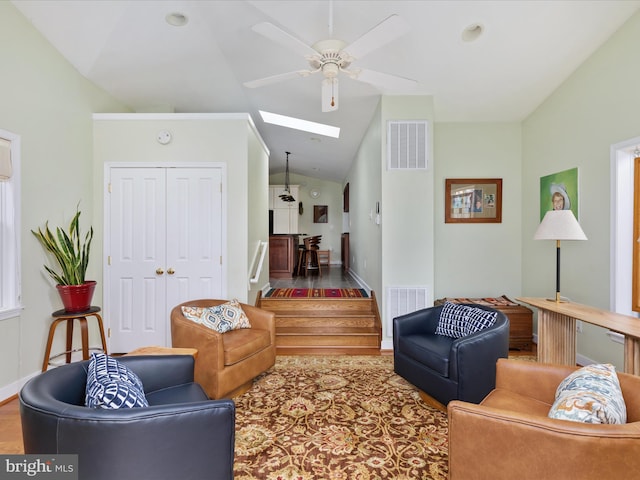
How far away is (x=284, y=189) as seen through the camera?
8.41 meters

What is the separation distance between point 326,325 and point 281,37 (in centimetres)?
321

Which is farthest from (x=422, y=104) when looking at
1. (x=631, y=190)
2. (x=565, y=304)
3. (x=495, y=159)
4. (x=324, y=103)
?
(x=565, y=304)

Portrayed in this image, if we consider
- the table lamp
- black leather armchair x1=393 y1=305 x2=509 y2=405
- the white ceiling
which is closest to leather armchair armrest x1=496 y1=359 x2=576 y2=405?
black leather armchair x1=393 y1=305 x2=509 y2=405

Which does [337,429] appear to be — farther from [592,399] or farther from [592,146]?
[592,146]

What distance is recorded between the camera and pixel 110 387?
55.1 inches

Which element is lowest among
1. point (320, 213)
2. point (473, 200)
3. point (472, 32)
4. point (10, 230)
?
point (10, 230)

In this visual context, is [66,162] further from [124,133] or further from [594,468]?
[594,468]

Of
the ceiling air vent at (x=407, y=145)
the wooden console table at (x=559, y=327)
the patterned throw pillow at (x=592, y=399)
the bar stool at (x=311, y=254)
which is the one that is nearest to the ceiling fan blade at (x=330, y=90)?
the ceiling air vent at (x=407, y=145)

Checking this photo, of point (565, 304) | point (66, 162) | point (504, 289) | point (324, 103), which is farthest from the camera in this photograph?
point (504, 289)

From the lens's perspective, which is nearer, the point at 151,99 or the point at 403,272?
the point at 403,272

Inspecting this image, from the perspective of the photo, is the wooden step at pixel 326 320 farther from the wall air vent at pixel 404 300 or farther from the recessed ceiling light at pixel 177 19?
the recessed ceiling light at pixel 177 19

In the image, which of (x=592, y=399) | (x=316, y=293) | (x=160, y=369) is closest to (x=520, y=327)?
(x=316, y=293)

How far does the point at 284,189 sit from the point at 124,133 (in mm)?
4971

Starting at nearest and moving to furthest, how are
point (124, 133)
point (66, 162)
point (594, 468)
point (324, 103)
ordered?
point (594, 468) < point (324, 103) < point (66, 162) < point (124, 133)
